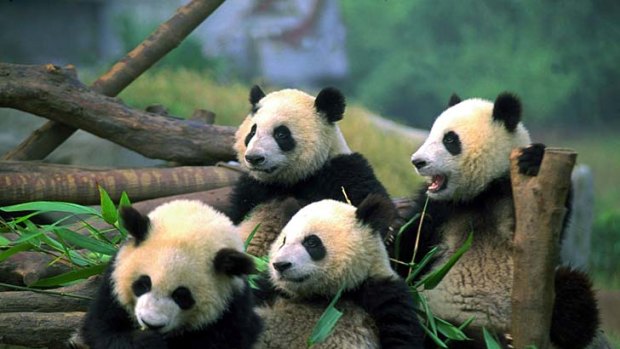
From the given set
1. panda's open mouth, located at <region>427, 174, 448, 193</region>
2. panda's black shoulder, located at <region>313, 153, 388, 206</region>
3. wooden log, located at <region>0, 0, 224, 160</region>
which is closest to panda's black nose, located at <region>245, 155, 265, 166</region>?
panda's black shoulder, located at <region>313, 153, 388, 206</region>

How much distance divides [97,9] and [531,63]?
17.1 feet

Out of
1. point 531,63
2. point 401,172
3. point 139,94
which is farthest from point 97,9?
point 531,63

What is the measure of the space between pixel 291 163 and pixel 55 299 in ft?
4.28

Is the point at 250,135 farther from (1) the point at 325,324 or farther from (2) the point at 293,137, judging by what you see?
(1) the point at 325,324

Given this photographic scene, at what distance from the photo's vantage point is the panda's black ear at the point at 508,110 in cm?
409

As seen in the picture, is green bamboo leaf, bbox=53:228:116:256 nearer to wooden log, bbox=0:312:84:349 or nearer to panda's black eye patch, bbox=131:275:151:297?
wooden log, bbox=0:312:84:349

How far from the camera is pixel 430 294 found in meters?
4.14

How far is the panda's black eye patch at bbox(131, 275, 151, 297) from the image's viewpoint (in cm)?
303

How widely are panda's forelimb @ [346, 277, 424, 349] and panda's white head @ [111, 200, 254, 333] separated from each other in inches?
21.8

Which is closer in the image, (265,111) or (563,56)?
(265,111)

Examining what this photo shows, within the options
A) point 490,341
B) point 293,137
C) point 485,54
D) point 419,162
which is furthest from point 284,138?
point 485,54

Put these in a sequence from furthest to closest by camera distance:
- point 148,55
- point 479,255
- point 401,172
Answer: point 401,172 < point 148,55 < point 479,255

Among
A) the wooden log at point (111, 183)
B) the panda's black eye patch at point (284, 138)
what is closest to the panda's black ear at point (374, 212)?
the panda's black eye patch at point (284, 138)

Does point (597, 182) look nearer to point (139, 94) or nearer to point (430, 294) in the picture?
point (139, 94)
